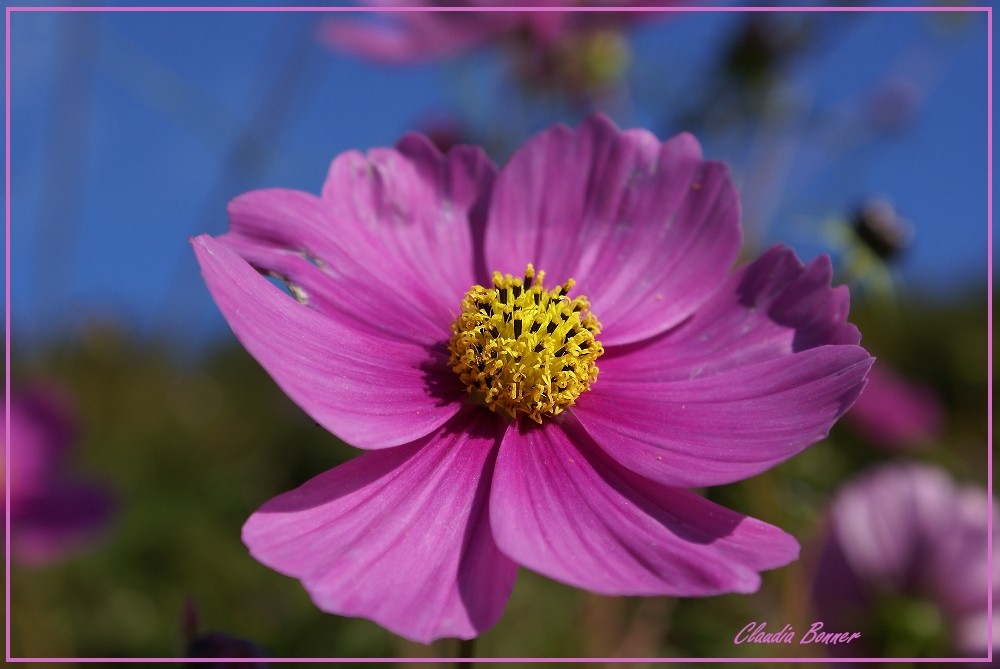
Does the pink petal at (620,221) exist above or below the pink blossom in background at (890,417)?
above

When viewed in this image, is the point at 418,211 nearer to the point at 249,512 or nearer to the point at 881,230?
the point at 881,230

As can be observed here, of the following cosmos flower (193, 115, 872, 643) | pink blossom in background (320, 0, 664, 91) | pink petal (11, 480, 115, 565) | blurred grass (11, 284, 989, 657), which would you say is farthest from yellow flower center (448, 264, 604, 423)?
pink petal (11, 480, 115, 565)

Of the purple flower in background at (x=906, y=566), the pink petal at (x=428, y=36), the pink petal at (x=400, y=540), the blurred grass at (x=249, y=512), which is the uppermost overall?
the pink petal at (x=428, y=36)

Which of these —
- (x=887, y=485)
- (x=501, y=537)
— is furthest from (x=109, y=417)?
(x=501, y=537)

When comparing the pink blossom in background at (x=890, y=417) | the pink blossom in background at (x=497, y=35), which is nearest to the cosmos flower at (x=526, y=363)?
the pink blossom in background at (x=497, y=35)

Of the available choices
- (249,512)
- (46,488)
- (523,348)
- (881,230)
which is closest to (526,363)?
(523,348)

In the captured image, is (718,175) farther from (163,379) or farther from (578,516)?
(163,379)

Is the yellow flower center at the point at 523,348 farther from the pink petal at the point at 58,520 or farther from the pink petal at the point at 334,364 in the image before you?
the pink petal at the point at 58,520

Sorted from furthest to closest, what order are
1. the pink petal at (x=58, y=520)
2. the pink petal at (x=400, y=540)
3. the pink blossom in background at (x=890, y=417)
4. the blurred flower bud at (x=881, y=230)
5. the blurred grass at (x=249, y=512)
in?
the pink blossom in background at (x=890, y=417)
the pink petal at (x=58, y=520)
the blurred grass at (x=249, y=512)
the blurred flower bud at (x=881, y=230)
the pink petal at (x=400, y=540)
